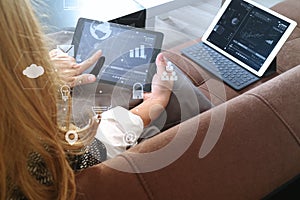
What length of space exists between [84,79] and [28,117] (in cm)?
52

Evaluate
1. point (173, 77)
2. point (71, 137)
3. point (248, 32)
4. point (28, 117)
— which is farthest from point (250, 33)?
point (28, 117)

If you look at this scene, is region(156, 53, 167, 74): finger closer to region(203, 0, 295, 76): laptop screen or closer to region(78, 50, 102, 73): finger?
region(78, 50, 102, 73): finger

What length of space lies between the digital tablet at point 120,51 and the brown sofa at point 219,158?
413 millimetres

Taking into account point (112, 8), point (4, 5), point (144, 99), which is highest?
point (4, 5)

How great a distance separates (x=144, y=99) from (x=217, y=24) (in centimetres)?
45

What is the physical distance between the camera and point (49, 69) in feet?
2.20

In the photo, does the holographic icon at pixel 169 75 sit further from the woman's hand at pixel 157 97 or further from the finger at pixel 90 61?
the finger at pixel 90 61

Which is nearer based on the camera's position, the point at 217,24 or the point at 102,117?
the point at 102,117

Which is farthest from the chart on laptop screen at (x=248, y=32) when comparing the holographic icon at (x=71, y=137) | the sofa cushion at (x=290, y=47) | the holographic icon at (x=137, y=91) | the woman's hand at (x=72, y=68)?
the holographic icon at (x=71, y=137)

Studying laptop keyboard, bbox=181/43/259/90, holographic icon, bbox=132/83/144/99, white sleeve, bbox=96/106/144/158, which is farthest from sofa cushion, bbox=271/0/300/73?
white sleeve, bbox=96/106/144/158

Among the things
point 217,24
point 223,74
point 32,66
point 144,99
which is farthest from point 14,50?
point 217,24

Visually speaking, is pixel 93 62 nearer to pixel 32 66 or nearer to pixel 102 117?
pixel 102 117

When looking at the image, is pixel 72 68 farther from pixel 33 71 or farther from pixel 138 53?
pixel 33 71

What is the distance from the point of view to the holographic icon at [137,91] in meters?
1.18
